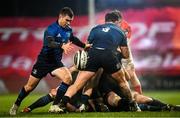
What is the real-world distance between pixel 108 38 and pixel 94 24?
9.42 metres

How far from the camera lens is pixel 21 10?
22.7 metres

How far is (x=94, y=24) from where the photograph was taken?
22625mm

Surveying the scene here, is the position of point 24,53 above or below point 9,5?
below

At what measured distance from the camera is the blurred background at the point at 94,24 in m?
22.5

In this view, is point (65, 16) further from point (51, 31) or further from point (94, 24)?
point (94, 24)

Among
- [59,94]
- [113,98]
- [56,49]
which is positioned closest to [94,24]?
[56,49]

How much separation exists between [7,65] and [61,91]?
9.32 metres

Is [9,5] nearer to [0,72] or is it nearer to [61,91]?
[0,72]

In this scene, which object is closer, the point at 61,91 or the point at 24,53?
the point at 61,91

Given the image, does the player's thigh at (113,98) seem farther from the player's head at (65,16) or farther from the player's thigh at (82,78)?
the player's head at (65,16)

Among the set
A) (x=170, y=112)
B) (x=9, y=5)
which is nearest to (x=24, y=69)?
(x=9, y=5)

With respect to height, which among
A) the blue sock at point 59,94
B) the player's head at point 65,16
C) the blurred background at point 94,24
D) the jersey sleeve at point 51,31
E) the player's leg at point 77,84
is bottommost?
the blurred background at point 94,24

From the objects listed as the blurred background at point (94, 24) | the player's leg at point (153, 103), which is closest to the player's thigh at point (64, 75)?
the player's leg at point (153, 103)

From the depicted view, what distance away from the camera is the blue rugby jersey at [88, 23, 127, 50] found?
1322 cm
